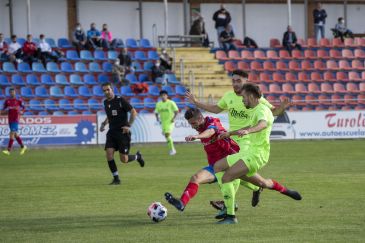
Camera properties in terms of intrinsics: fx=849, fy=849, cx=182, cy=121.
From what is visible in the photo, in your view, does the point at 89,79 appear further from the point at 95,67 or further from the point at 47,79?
the point at 47,79

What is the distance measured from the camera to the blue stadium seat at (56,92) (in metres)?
34.2

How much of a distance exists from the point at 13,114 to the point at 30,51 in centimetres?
657

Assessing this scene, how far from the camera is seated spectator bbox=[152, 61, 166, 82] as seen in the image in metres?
36.7

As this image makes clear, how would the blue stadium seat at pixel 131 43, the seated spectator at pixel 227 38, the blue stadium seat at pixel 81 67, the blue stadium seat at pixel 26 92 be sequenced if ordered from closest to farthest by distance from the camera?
the blue stadium seat at pixel 26 92 < the blue stadium seat at pixel 81 67 < the blue stadium seat at pixel 131 43 < the seated spectator at pixel 227 38

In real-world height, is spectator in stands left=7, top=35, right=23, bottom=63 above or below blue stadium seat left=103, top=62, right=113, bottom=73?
above

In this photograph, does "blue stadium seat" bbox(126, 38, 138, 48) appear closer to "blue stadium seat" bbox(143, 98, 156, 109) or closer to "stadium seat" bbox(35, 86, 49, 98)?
"blue stadium seat" bbox(143, 98, 156, 109)

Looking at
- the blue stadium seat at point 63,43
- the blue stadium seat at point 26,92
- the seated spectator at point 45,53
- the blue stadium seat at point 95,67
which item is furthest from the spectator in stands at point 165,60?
the blue stadium seat at point 26,92

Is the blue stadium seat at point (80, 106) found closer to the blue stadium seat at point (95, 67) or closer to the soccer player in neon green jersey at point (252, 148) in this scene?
the blue stadium seat at point (95, 67)

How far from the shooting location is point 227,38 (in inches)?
1566

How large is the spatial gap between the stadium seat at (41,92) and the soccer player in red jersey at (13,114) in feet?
14.6

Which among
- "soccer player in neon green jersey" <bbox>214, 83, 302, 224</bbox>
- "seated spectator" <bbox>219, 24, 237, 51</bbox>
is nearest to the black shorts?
"soccer player in neon green jersey" <bbox>214, 83, 302, 224</bbox>

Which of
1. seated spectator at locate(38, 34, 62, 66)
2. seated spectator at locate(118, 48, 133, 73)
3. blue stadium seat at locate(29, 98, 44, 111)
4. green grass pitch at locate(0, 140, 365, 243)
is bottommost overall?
green grass pitch at locate(0, 140, 365, 243)

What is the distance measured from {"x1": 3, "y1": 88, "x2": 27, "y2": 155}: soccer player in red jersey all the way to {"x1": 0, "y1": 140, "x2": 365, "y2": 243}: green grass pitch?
13.0 ft

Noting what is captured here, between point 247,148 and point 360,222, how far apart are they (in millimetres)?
2010
